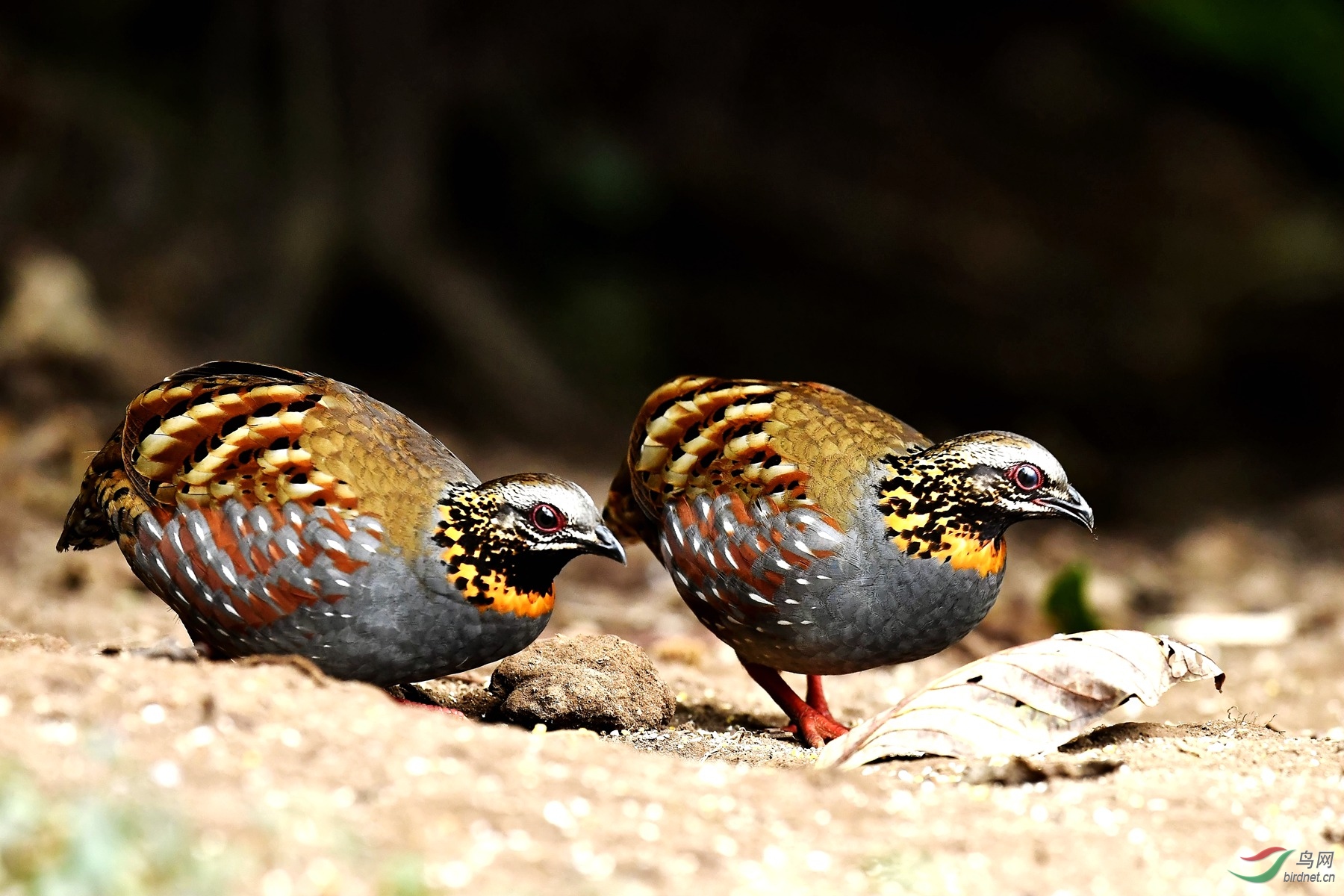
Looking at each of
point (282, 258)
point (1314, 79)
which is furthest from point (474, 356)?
point (1314, 79)

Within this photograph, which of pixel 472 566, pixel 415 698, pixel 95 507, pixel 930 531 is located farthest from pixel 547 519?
pixel 95 507

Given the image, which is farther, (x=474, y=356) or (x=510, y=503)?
(x=474, y=356)

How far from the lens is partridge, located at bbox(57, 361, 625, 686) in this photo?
3932 mm

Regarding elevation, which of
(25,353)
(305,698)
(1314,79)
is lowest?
(25,353)

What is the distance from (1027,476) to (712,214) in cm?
1051

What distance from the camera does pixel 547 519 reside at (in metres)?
4.06

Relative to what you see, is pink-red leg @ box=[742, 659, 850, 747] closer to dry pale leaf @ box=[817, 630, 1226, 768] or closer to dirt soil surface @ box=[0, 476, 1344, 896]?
dirt soil surface @ box=[0, 476, 1344, 896]

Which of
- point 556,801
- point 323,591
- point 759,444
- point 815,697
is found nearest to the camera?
point 556,801

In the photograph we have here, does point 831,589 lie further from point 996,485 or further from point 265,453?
point 265,453

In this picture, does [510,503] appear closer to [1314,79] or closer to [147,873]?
[147,873]

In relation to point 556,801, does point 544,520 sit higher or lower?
higher

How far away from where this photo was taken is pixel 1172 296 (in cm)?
1280

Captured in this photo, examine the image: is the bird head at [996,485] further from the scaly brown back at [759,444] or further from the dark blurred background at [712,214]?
the dark blurred background at [712,214]

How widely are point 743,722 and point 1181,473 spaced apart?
944 centimetres
